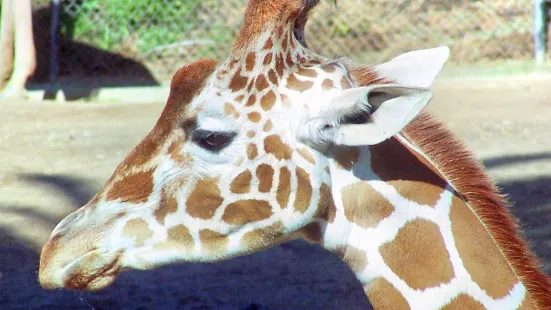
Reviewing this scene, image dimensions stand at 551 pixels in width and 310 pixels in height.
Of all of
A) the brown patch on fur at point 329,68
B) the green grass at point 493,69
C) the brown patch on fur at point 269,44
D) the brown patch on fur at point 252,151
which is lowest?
the green grass at point 493,69

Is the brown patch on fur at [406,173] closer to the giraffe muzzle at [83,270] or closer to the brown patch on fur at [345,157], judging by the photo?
the brown patch on fur at [345,157]

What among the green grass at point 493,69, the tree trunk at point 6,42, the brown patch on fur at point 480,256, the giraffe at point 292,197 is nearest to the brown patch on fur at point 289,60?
the giraffe at point 292,197

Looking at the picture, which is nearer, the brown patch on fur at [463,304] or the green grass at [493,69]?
the brown patch on fur at [463,304]

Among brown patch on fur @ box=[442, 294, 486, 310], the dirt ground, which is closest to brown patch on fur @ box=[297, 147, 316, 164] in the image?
brown patch on fur @ box=[442, 294, 486, 310]

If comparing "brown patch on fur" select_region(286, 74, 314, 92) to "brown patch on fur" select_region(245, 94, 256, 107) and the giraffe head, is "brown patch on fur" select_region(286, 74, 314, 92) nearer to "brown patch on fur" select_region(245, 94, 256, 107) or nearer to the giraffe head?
the giraffe head

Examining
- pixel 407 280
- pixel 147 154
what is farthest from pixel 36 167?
pixel 407 280

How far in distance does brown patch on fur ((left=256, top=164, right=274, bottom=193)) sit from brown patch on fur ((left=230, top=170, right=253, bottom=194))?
29 mm

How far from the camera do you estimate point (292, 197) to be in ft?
7.97

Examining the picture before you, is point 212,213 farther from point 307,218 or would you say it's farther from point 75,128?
point 75,128

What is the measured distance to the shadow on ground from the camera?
481 cm

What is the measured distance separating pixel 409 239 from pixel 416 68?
1.95 feet

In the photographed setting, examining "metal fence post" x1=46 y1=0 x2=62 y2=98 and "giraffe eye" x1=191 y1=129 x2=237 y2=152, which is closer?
"giraffe eye" x1=191 y1=129 x2=237 y2=152

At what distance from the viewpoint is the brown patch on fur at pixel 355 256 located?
95.7 inches

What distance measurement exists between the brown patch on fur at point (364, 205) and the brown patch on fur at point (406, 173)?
62mm
